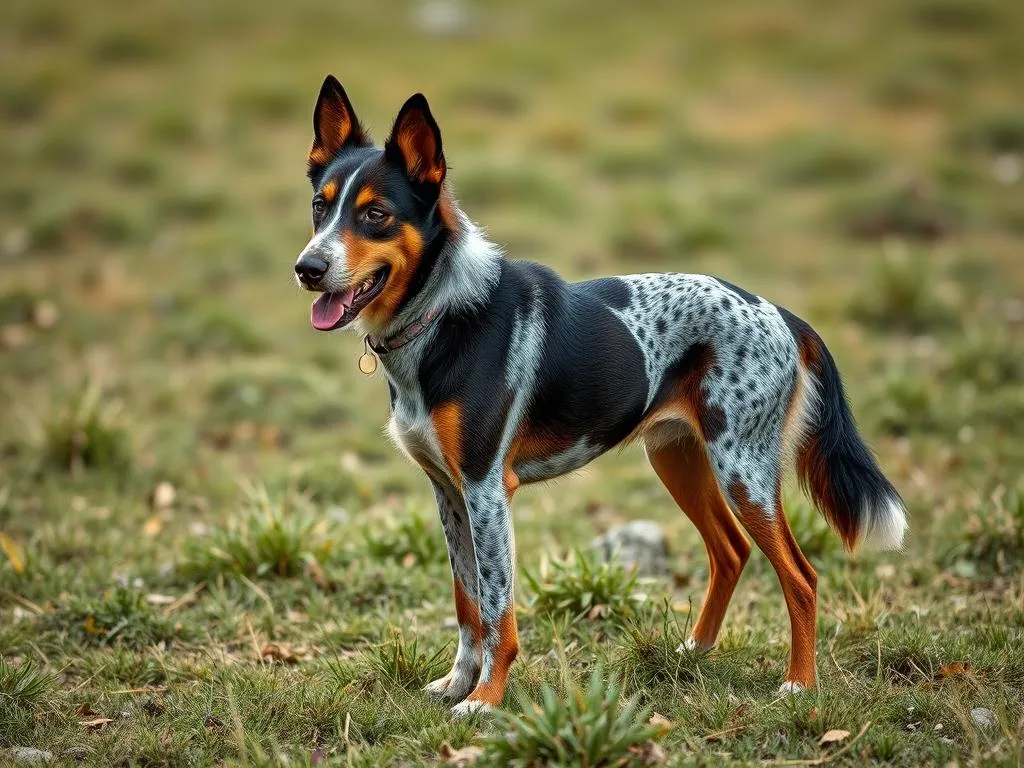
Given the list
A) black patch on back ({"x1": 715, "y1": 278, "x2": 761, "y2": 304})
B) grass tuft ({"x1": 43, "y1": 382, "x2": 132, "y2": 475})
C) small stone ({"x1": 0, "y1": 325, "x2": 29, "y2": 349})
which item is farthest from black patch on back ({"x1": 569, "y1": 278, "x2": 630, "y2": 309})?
small stone ({"x1": 0, "y1": 325, "x2": 29, "y2": 349})

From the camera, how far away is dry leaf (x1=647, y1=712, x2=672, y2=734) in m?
3.83

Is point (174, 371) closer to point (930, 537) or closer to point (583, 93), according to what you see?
point (930, 537)

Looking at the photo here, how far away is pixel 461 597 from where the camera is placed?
466 cm

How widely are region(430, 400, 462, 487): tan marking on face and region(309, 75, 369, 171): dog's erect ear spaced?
Answer: 116 cm

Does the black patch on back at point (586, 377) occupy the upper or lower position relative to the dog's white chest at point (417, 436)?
upper

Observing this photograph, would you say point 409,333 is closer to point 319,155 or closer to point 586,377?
point 586,377

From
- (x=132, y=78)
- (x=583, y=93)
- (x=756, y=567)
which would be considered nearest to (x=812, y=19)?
(x=583, y=93)

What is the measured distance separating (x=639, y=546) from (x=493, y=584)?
1.95 metres

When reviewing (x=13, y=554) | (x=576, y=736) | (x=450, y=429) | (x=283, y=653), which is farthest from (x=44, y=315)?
(x=576, y=736)

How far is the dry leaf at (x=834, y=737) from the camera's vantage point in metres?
4.01

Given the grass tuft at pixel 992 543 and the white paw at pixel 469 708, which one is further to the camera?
the grass tuft at pixel 992 543

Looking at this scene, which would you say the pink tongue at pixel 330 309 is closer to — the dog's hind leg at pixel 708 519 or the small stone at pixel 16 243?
the dog's hind leg at pixel 708 519

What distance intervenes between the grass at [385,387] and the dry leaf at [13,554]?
4 cm

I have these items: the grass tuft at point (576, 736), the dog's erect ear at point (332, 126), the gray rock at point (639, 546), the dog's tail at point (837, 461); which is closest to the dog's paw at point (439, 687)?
the grass tuft at point (576, 736)
